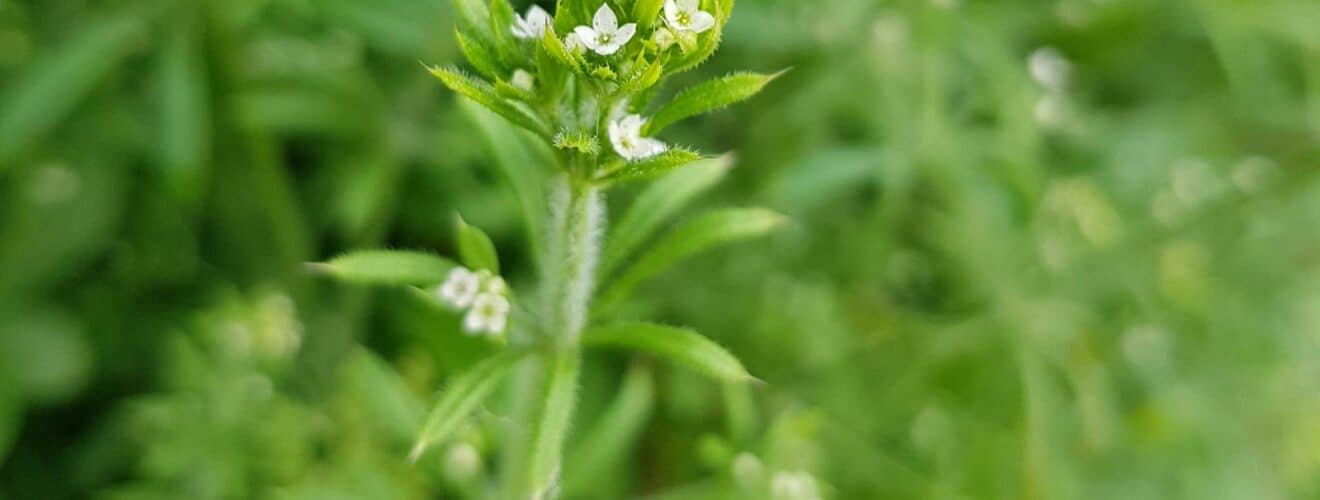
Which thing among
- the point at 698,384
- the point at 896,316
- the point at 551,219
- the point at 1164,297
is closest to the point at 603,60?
the point at 551,219

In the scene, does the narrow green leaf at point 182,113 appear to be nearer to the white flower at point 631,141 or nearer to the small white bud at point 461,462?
the small white bud at point 461,462

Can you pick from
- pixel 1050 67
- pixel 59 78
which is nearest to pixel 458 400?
pixel 59 78

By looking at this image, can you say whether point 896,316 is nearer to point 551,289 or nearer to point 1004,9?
point 1004,9

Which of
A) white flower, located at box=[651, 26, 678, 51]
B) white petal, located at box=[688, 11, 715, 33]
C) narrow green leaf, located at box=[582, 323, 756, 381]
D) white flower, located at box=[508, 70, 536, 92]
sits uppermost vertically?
white petal, located at box=[688, 11, 715, 33]

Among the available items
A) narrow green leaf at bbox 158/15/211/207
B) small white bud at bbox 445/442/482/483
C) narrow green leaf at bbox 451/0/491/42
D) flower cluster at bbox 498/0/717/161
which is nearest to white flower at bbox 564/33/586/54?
flower cluster at bbox 498/0/717/161

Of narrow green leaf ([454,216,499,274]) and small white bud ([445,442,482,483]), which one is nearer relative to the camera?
narrow green leaf ([454,216,499,274])

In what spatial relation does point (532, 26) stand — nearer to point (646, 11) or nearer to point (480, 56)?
point (480, 56)

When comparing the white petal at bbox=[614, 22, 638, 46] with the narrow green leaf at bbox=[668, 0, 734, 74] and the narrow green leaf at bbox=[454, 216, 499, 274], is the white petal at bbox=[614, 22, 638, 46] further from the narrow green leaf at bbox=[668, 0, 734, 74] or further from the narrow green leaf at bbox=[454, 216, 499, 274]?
the narrow green leaf at bbox=[454, 216, 499, 274]
